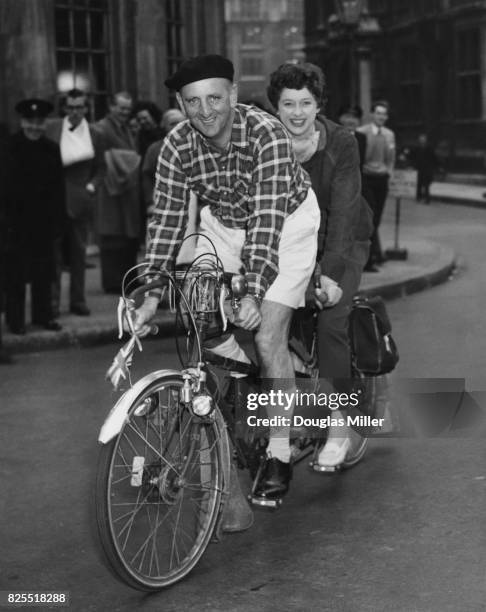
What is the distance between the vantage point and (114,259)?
38.7 feet

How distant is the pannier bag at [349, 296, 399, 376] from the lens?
5637 millimetres

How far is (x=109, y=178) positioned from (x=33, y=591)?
800 centimetres

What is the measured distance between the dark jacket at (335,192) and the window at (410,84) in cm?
3010

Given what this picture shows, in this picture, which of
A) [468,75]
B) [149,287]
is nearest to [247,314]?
[149,287]

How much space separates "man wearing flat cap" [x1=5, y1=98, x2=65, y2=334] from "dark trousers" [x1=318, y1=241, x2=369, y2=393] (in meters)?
4.38

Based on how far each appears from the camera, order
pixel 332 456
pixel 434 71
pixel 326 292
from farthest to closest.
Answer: pixel 434 71 → pixel 332 456 → pixel 326 292

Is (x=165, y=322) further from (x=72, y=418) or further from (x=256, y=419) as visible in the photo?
(x=256, y=419)

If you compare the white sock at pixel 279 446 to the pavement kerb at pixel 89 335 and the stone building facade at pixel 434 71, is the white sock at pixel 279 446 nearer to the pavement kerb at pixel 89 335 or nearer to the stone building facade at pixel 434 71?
the pavement kerb at pixel 89 335

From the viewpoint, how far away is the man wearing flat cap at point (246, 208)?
14.5 feet

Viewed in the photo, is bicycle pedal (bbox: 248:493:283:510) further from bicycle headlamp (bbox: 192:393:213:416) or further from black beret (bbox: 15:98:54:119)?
black beret (bbox: 15:98:54:119)

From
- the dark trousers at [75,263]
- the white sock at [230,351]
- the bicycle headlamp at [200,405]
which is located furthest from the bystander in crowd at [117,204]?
the bicycle headlamp at [200,405]

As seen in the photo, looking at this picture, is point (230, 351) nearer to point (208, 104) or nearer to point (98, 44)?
point (208, 104)

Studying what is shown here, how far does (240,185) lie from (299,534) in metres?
1.32

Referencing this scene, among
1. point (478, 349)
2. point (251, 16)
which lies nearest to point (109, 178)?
point (478, 349)
